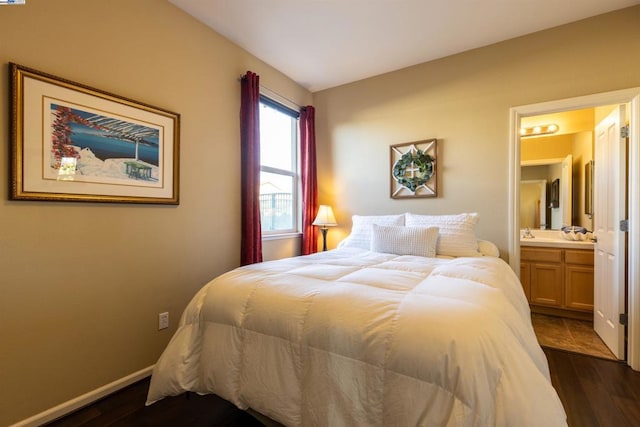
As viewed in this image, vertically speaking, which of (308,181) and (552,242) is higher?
(308,181)

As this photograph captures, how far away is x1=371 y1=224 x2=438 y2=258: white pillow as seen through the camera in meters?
2.34

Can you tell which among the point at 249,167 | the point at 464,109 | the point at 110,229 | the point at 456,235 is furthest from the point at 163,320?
the point at 464,109

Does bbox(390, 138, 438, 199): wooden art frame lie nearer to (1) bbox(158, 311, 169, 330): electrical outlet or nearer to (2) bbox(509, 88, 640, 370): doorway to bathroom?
(2) bbox(509, 88, 640, 370): doorway to bathroom

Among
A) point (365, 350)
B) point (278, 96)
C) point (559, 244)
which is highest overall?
point (278, 96)

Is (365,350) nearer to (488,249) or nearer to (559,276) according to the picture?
(488,249)

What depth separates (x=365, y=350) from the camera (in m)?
1.03

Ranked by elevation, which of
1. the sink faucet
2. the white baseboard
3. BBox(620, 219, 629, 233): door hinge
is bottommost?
the white baseboard

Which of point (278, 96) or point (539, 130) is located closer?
point (278, 96)

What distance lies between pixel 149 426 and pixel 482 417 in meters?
1.64

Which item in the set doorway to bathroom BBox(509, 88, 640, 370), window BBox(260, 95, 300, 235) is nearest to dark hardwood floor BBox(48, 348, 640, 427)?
doorway to bathroom BBox(509, 88, 640, 370)

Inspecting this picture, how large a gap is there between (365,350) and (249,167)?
2116 mm

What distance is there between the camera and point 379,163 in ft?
11.1

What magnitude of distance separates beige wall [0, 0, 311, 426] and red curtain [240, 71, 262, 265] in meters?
0.11

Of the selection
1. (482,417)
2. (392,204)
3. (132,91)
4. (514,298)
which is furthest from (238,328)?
(392,204)
